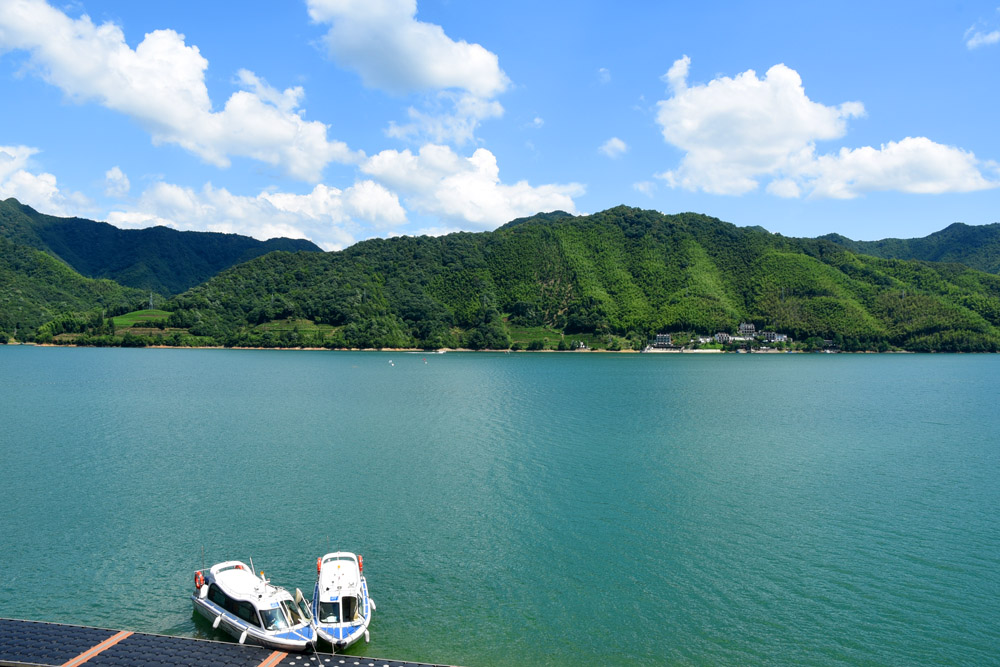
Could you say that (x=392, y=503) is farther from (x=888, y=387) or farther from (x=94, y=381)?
(x=888, y=387)

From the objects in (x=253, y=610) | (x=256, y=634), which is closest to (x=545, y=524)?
(x=253, y=610)

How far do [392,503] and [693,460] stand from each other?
26.4m

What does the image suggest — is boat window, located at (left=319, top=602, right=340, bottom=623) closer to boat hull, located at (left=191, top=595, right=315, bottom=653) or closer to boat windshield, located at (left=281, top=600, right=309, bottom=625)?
boat hull, located at (left=191, top=595, right=315, bottom=653)

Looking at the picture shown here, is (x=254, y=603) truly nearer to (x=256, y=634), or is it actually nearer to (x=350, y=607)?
(x=256, y=634)

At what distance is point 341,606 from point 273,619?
248 centimetres

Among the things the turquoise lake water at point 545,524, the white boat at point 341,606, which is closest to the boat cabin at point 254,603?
the white boat at point 341,606

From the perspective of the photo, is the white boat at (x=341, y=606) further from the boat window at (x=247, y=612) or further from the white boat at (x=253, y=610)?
the boat window at (x=247, y=612)

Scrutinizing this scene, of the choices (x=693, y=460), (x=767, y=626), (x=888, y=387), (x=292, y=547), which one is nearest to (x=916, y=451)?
(x=693, y=460)

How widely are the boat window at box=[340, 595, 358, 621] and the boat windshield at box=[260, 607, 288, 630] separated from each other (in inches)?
84.7

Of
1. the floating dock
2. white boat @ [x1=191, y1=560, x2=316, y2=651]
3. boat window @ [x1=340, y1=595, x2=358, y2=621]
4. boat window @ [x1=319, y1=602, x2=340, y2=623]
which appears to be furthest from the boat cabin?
boat window @ [x1=340, y1=595, x2=358, y2=621]

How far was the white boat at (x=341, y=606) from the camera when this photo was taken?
70.6 feet

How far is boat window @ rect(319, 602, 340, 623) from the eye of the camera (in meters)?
22.0

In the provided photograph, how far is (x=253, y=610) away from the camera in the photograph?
2211 cm

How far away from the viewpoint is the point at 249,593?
22812 mm
